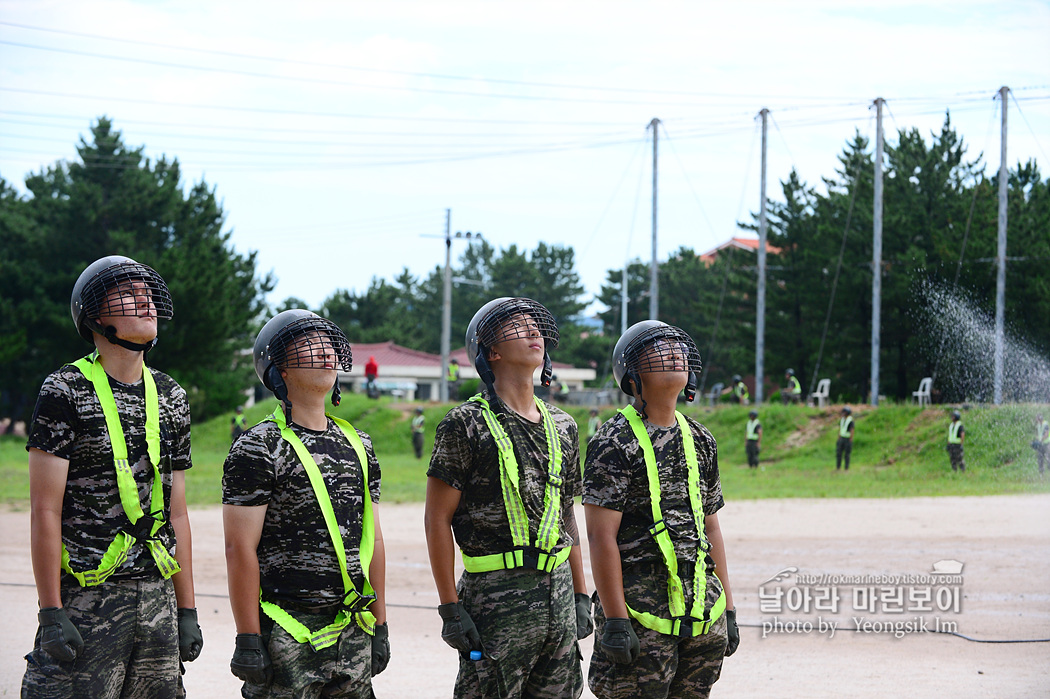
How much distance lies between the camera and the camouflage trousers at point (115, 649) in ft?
12.4

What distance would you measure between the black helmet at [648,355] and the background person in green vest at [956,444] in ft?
75.3

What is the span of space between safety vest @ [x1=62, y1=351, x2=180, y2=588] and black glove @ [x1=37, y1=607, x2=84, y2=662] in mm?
152

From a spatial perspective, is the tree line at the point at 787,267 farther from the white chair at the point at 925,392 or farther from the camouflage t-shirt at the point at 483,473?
the camouflage t-shirt at the point at 483,473

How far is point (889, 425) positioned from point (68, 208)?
31.9m

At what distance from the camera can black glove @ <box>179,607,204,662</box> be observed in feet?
13.3

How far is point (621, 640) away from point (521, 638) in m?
0.38

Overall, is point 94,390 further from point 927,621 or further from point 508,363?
point 927,621

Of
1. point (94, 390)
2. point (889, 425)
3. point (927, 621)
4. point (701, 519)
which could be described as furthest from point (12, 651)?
point (889, 425)

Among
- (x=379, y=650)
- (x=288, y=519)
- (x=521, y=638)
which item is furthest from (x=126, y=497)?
(x=521, y=638)

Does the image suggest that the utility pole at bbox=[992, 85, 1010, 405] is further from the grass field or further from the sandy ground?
the sandy ground

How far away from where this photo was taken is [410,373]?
64125 millimetres

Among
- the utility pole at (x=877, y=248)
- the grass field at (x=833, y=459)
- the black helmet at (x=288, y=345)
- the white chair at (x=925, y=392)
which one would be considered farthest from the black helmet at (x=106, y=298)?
the utility pole at (x=877, y=248)

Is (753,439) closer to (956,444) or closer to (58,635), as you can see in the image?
(956,444)

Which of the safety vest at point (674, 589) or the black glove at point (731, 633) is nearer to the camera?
the safety vest at point (674, 589)
